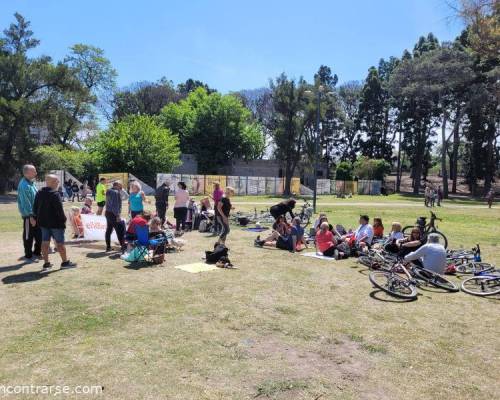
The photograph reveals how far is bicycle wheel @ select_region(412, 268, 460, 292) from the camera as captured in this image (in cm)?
784

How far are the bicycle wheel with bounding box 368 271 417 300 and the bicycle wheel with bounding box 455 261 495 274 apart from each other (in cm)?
223

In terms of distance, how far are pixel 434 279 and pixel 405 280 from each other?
85 centimetres

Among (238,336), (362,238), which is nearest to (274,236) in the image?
(362,238)

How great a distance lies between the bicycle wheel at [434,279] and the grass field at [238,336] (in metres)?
0.29

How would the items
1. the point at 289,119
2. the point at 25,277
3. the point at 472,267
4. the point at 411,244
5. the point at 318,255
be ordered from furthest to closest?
the point at 289,119 → the point at 318,255 → the point at 472,267 → the point at 411,244 → the point at 25,277

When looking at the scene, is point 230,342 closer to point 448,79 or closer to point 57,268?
point 57,268

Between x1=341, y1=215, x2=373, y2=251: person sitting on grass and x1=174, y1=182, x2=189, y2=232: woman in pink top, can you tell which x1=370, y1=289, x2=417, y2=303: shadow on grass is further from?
x1=174, y1=182, x2=189, y2=232: woman in pink top

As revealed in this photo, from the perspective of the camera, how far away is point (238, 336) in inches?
207

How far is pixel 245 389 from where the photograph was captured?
13.0 feet

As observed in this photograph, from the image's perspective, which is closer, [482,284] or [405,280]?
[405,280]

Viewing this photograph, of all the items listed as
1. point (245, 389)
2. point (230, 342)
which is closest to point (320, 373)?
point (245, 389)

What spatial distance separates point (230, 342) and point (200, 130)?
50.6m

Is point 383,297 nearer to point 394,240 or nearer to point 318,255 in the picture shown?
point 394,240

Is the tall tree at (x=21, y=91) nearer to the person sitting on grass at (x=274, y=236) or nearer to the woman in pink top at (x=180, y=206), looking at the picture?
the woman in pink top at (x=180, y=206)
